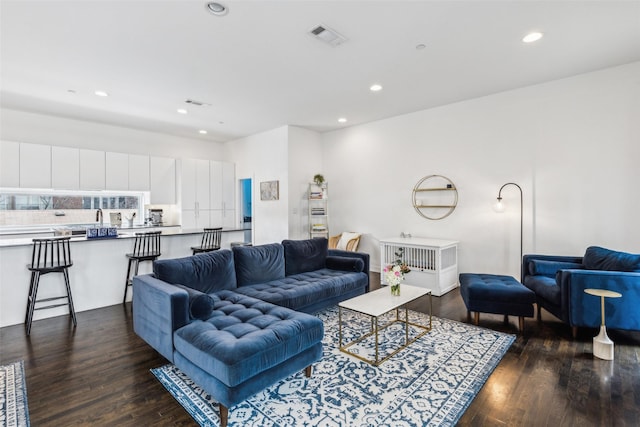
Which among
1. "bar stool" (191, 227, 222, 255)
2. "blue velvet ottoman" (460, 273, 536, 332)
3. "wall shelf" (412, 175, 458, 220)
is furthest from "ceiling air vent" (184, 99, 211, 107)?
"blue velvet ottoman" (460, 273, 536, 332)

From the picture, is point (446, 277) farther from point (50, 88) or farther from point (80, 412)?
point (50, 88)

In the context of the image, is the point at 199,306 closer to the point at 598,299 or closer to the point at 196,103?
the point at 598,299

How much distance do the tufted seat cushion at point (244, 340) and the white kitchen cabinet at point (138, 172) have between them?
504 centimetres

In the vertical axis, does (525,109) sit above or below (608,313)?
above

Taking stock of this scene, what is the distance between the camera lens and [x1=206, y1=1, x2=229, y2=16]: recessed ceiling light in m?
2.52

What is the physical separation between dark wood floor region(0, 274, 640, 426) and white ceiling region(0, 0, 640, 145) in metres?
2.99

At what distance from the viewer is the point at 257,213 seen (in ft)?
23.3

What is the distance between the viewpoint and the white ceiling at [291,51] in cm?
264

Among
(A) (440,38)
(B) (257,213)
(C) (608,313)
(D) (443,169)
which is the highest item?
(A) (440,38)

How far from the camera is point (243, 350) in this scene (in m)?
1.85

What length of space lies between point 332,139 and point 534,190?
390 centimetres

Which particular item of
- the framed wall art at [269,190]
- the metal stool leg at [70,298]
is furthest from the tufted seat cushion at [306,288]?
the framed wall art at [269,190]

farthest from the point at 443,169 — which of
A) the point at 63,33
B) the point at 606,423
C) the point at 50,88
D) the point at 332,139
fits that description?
the point at 50,88

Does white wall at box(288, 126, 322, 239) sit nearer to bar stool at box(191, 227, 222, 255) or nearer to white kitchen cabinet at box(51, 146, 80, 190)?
bar stool at box(191, 227, 222, 255)
